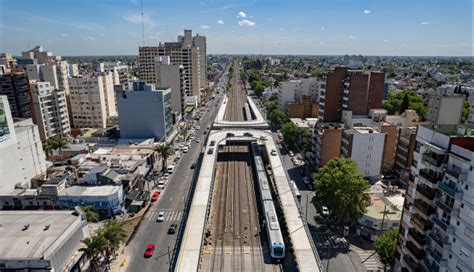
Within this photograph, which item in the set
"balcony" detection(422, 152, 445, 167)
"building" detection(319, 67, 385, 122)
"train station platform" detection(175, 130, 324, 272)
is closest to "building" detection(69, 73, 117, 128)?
"train station platform" detection(175, 130, 324, 272)

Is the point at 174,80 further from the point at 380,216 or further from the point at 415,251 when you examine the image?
the point at 415,251

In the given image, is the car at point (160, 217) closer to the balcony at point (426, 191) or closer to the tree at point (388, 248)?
the tree at point (388, 248)

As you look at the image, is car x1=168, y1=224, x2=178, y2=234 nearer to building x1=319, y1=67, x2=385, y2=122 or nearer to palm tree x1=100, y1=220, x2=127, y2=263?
palm tree x1=100, y1=220, x2=127, y2=263

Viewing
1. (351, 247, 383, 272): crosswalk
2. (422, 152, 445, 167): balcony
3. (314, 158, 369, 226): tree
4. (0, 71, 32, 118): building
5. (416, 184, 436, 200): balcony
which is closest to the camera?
(422, 152, 445, 167): balcony

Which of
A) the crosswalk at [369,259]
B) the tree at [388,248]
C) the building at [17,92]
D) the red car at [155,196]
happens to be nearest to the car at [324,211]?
the crosswalk at [369,259]

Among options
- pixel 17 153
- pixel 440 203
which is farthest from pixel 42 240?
pixel 440 203

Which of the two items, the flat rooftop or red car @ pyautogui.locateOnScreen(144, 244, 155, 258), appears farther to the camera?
red car @ pyautogui.locateOnScreen(144, 244, 155, 258)
